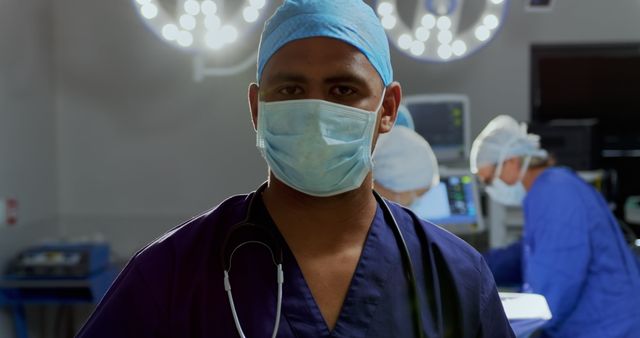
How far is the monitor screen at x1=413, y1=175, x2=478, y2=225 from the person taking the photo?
9.80 ft

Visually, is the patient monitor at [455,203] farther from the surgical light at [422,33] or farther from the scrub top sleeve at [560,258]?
the scrub top sleeve at [560,258]

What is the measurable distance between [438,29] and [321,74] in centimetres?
175

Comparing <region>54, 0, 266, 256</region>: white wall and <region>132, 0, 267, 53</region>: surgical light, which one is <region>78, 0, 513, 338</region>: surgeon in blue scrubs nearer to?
<region>132, 0, 267, 53</region>: surgical light

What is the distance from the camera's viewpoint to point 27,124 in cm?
362

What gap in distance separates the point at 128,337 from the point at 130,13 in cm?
317

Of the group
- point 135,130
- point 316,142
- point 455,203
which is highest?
point 316,142

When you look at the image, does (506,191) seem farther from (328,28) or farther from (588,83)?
(328,28)

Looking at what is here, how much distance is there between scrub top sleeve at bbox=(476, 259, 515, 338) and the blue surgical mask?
23 centimetres

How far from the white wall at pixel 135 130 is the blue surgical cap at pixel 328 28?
2807 millimetres

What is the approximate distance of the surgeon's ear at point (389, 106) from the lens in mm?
1016

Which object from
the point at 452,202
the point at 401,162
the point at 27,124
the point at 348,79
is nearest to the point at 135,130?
the point at 27,124

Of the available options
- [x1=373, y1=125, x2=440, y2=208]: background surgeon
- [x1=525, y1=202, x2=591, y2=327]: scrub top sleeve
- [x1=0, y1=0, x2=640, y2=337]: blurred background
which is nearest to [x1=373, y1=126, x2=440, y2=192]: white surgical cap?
[x1=373, y1=125, x2=440, y2=208]: background surgeon

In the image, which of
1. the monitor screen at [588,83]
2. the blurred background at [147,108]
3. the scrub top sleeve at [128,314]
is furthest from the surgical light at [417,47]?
the scrub top sleeve at [128,314]

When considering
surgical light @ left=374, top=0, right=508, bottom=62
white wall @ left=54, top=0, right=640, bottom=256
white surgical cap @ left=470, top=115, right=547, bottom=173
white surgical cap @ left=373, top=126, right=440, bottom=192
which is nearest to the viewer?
white surgical cap @ left=373, top=126, right=440, bottom=192
